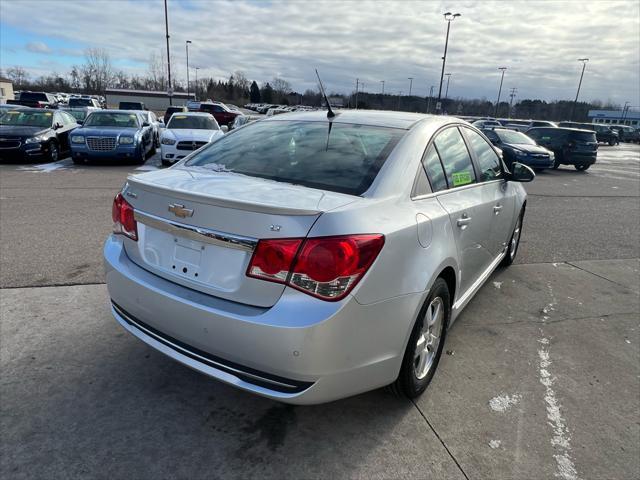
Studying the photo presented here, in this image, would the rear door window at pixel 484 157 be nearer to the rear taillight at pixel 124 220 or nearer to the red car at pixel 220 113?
the rear taillight at pixel 124 220

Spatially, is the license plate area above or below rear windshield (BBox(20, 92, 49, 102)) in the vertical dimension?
above

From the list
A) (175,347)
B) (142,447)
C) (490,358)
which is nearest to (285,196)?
(175,347)

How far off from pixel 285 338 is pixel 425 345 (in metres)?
1.13

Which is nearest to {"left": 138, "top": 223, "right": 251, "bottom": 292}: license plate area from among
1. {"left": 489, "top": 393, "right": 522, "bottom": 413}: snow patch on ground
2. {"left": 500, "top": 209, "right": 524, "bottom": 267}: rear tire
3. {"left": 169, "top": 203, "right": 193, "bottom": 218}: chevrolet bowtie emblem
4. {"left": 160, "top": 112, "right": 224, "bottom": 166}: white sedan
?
{"left": 169, "top": 203, "right": 193, "bottom": 218}: chevrolet bowtie emblem

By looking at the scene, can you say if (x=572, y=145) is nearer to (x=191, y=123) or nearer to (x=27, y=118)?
(x=191, y=123)

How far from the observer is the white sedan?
12344mm

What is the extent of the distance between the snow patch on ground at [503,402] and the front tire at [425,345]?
0.40 m

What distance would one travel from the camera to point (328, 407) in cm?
273

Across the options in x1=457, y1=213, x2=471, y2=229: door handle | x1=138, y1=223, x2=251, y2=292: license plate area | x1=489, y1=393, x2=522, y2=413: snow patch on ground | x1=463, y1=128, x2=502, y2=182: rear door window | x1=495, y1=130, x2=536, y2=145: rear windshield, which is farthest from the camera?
x1=495, y1=130, x2=536, y2=145: rear windshield

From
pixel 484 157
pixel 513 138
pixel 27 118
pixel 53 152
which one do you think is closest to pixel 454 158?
pixel 484 157

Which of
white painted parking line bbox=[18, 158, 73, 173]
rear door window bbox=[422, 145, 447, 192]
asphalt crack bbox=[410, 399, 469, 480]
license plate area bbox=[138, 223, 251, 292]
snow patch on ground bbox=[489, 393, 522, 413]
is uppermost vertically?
rear door window bbox=[422, 145, 447, 192]

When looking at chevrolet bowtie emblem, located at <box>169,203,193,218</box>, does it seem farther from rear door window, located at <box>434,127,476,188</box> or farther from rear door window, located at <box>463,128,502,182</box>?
rear door window, located at <box>463,128,502,182</box>

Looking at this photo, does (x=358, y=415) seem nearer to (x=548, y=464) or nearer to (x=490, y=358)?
(x=548, y=464)

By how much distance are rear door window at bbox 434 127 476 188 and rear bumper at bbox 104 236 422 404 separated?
45.3 inches
